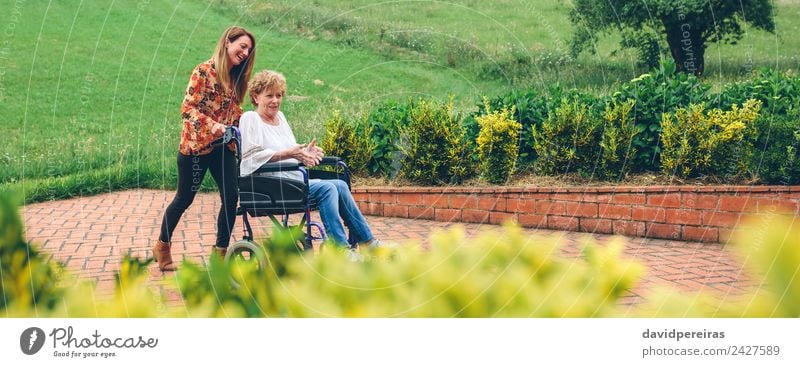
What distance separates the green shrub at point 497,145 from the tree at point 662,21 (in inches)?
190

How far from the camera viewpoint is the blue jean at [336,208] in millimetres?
4191

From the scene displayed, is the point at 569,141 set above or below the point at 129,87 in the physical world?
→ below

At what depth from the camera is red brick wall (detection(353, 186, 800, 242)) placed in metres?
5.73

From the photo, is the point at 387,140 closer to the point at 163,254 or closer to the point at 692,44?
the point at 163,254

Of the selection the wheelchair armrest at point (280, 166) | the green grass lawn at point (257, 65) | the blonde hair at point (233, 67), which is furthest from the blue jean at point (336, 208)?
the green grass lawn at point (257, 65)

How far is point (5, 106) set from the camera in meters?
13.2

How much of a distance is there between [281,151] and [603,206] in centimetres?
315

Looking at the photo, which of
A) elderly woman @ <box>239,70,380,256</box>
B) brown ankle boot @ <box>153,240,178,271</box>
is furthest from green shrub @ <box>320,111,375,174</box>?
elderly woman @ <box>239,70,380,256</box>

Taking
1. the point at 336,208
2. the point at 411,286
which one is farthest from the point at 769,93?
the point at 411,286

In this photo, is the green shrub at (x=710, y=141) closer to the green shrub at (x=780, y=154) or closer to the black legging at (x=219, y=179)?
the green shrub at (x=780, y=154)

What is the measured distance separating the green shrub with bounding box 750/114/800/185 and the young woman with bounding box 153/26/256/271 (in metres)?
3.92

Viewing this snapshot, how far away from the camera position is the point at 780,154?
5805 millimetres

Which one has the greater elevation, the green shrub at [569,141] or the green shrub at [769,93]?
the green shrub at [769,93]

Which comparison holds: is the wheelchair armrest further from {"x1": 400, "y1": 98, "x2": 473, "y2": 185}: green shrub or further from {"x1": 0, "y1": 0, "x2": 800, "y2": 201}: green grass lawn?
{"x1": 0, "y1": 0, "x2": 800, "y2": 201}: green grass lawn
